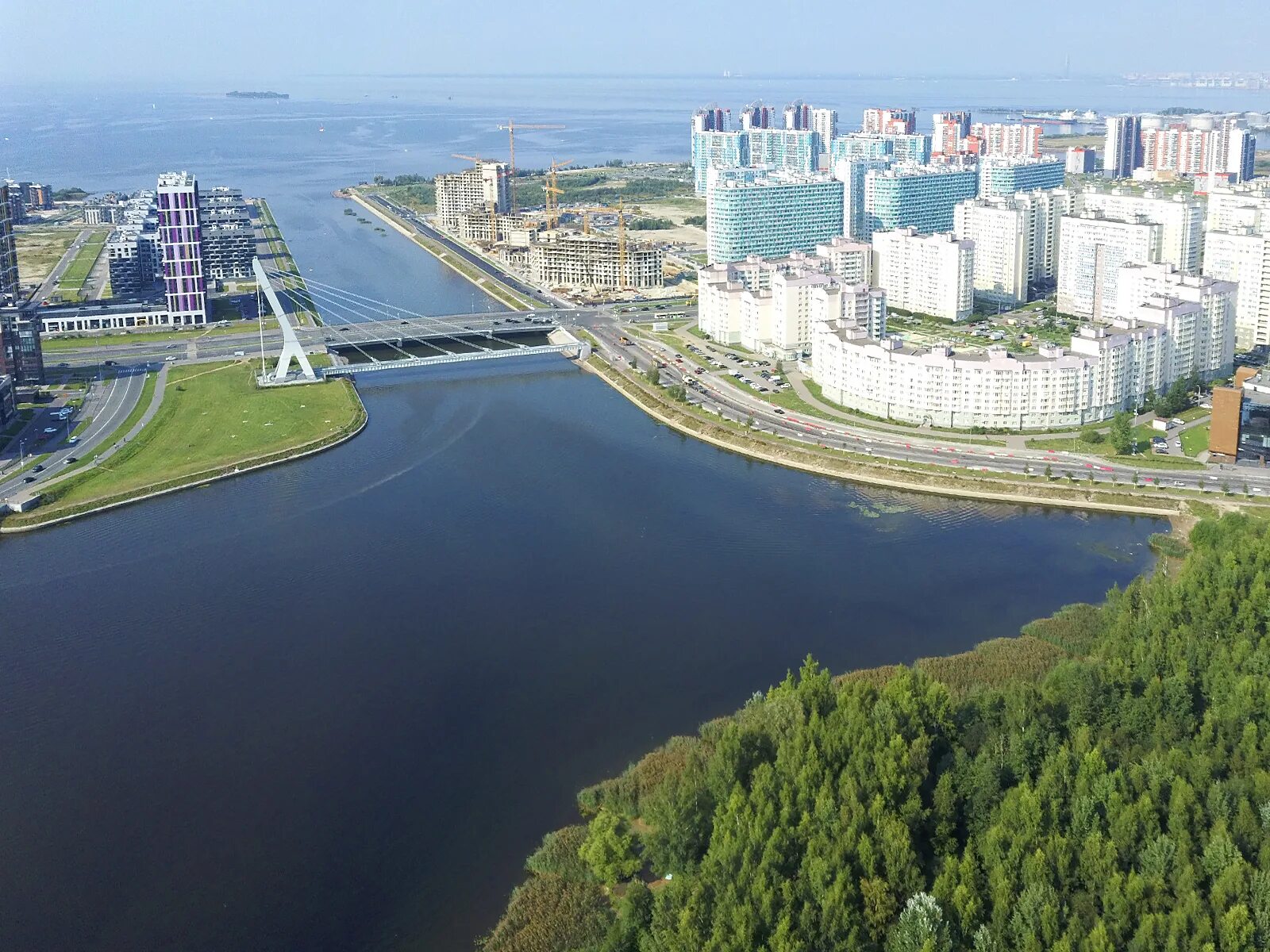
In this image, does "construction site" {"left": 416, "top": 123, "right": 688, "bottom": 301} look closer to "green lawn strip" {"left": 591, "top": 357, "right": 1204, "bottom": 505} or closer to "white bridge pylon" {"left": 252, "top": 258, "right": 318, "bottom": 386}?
"white bridge pylon" {"left": 252, "top": 258, "right": 318, "bottom": 386}

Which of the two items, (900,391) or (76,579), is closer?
(76,579)

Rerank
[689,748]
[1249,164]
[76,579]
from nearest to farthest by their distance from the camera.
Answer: [689,748] → [76,579] → [1249,164]

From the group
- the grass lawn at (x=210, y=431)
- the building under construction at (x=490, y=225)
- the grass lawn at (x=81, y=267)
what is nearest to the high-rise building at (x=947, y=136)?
the building under construction at (x=490, y=225)

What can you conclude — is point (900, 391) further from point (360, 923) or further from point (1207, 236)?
point (360, 923)

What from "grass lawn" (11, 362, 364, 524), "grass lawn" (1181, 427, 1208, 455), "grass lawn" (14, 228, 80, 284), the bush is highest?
"grass lawn" (14, 228, 80, 284)

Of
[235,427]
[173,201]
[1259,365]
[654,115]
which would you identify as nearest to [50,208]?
[173,201]

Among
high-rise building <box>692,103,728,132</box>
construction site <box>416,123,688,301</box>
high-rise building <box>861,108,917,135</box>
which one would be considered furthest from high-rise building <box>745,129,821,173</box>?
construction site <box>416,123,688,301</box>

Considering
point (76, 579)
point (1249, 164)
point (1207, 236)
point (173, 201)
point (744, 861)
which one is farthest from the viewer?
point (1249, 164)
